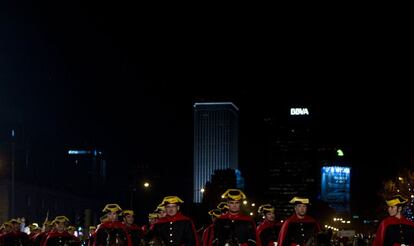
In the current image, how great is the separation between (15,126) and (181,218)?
2378 inches

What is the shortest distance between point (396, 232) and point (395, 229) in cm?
6

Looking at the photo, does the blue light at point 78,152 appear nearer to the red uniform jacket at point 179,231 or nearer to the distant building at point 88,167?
the distant building at point 88,167

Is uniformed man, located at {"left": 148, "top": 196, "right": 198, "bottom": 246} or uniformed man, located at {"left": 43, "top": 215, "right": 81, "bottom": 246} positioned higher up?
uniformed man, located at {"left": 148, "top": 196, "right": 198, "bottom": 246}

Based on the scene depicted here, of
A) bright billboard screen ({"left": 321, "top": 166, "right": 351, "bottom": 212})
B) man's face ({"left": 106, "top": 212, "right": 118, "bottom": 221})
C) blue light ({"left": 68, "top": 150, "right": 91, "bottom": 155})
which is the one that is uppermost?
blue light ({"left": 68, "top": 150, "right": 91, "bottom": 155})

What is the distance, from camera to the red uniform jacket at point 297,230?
56.3 ft

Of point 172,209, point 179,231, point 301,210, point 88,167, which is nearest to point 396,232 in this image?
point 301,210

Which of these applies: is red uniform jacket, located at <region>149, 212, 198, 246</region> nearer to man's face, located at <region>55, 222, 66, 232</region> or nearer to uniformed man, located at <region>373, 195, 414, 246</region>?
uniformed man, located at <region>373, 195, 414, 246</region>

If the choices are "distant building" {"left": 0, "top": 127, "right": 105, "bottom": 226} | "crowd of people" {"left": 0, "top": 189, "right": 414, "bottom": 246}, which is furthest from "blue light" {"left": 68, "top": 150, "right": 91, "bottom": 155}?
"crowd of people" {"left": 0, "top": 189, "right": 414, "bottom": 246}

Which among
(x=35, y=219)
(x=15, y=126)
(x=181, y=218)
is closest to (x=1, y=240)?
(x=181, y=218)

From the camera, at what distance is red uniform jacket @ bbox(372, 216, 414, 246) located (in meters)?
14.7

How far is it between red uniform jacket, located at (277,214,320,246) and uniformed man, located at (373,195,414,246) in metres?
2.34

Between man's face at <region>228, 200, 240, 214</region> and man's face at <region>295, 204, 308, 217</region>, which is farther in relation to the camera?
man's face at <region>295, 204, 308, 217</region>

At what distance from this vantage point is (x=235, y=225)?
16.5m

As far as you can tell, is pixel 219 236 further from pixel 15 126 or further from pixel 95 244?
pixel 15 126
